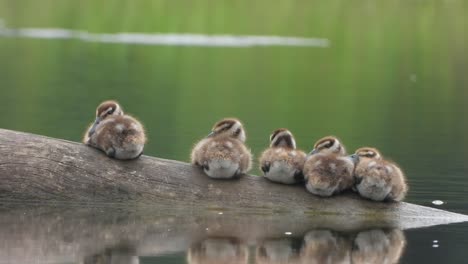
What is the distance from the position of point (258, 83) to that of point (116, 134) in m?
27.0

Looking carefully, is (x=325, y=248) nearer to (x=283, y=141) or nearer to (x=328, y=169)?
(x=328, y=169)

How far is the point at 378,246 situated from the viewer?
1280cm

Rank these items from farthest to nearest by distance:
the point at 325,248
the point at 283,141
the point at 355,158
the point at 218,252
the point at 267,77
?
the point at 267,77 → the point at 283,141 → the point at 355,158 → the point at 325,248 → the point at 218,252

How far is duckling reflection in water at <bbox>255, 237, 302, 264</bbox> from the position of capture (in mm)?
11875

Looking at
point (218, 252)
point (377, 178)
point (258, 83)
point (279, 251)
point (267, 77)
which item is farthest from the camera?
point (267, 77)

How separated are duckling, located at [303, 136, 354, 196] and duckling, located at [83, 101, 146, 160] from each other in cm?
183

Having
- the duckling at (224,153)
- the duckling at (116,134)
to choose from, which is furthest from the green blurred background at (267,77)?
the duckling at (116,134)

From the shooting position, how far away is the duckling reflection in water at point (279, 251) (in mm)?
11875

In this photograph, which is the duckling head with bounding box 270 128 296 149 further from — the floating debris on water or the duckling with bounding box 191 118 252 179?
the floating debris on water

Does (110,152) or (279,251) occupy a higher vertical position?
(110,152)

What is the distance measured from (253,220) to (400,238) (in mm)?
1599

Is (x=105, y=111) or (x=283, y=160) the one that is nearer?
(x=283, y=160)

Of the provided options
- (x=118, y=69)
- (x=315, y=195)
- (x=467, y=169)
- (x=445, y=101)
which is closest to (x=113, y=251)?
(x=315, y=195)

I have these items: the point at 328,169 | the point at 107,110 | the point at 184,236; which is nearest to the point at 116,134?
the point at 107,110
